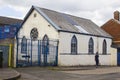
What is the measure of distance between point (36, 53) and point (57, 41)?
2.92 metres

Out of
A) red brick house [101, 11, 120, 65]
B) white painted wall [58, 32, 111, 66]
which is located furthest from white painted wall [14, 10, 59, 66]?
red brick house [101, 11, 120, 65]

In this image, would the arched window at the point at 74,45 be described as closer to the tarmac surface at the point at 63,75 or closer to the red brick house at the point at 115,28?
the tarmac surface at the point at 63,75

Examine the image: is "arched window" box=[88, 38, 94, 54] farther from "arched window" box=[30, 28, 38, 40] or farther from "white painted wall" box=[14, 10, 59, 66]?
"arched window" box=[30, 28, 38, 40]

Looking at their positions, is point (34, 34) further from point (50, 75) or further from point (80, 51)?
point (50, 75)

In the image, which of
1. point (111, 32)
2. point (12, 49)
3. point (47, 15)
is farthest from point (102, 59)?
point (12, 49)

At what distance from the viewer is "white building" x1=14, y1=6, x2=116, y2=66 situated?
29.3m

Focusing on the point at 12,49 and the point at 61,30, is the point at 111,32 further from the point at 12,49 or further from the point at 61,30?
the point at 12,49

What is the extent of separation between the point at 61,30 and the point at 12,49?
24.4 ft

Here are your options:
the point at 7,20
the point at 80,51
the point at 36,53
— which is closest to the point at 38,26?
the point at 36,53

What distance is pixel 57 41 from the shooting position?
1238 inches

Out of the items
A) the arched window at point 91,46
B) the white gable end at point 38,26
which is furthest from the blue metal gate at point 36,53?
the arched window at point 91,46

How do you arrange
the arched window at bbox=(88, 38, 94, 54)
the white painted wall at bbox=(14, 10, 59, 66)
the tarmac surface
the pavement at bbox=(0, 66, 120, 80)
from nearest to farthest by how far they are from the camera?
the pavement at bbox=(0, 66, 120, 80), the tarmac surface, the white painted wall at bbox=(14, 10, 59, 66), the arched window at bbox=(88, 38, 94, 54)

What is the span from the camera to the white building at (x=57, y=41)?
29.3 metres

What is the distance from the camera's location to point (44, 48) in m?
30.0
